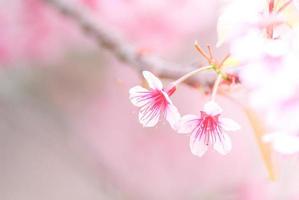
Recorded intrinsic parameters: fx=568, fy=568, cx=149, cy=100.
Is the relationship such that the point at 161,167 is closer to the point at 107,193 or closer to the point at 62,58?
the point at 107,193

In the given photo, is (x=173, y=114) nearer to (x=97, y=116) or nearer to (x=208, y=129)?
(x=208, y=129)

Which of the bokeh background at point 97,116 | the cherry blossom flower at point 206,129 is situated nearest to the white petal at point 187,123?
the cherry blossom flower at point 206,129

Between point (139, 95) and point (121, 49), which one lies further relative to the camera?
point (121, 49)

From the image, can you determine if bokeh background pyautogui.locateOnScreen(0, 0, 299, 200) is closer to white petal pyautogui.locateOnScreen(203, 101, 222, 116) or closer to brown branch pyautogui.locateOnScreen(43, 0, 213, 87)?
brown branch pyautogui.locateOnScreen(43, 0, 213, 87)

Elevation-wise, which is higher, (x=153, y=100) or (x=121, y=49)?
(x=121, y=49)

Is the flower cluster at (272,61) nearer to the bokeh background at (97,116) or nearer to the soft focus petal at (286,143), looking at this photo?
the soft focus petal at (286,143)

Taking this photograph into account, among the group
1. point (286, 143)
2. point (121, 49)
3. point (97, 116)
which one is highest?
point (97, 116)

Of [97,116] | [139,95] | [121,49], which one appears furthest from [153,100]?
[97,116]
